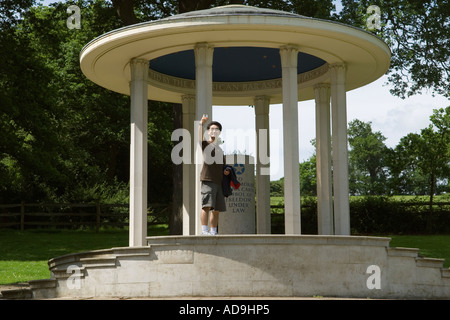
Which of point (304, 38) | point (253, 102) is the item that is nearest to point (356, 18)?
point (253, 102)

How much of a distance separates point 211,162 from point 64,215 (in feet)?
74.8

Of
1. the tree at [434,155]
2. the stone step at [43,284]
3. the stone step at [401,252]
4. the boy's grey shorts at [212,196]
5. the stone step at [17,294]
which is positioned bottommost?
the stone step at [17,294]

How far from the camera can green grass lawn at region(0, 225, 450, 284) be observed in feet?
65.3

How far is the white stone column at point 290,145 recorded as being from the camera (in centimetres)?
1453

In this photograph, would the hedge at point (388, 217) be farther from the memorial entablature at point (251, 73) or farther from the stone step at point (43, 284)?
the stone step at point (43, 284)

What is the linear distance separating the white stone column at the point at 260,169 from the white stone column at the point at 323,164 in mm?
2459

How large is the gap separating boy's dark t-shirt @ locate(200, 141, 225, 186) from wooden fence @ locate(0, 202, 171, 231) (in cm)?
2128

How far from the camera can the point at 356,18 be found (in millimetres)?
28094

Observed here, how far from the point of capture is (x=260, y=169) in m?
21.5

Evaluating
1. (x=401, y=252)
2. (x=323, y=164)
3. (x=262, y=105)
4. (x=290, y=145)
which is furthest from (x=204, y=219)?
(x=262, y=105)

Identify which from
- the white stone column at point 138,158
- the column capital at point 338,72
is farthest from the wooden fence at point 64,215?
the column capital at point 338,72

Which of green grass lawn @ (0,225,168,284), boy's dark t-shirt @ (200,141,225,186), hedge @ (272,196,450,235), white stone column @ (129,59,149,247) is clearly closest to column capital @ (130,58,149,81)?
white stone column @ (129,59,149,247)

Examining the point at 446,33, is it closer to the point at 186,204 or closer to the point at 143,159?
the point at 186,204

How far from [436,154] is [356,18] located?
37.0 feet
